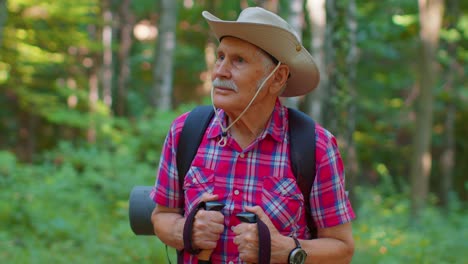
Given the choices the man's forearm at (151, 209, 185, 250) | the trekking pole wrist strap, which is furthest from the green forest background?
the trekking pole wrist strap

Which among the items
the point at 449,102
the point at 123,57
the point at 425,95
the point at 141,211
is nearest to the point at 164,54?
the point at 425,95

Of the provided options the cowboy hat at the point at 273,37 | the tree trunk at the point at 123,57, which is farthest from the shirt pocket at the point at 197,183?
the tree trunk at the point at 123,57

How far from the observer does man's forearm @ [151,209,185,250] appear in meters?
2.70

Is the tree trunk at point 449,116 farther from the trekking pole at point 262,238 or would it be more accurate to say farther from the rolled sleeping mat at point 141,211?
the trekking pole at point 262,238

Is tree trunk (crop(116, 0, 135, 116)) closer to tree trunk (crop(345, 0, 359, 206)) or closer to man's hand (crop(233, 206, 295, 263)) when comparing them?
A: tree trunk (crop(345, 0, 359, 206))

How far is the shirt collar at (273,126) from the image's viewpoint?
2.70m

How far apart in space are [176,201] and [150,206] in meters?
0.50

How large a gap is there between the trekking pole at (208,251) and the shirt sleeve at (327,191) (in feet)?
1.32

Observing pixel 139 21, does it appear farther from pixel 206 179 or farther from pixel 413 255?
pixel 206 179

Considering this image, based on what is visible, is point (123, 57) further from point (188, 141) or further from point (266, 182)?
point (266, 182)

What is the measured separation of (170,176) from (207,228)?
357 mm

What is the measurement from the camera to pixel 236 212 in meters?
2.62

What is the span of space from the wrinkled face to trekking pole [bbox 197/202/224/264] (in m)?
0.41

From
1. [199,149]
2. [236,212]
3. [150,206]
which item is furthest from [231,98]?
[150,206]
